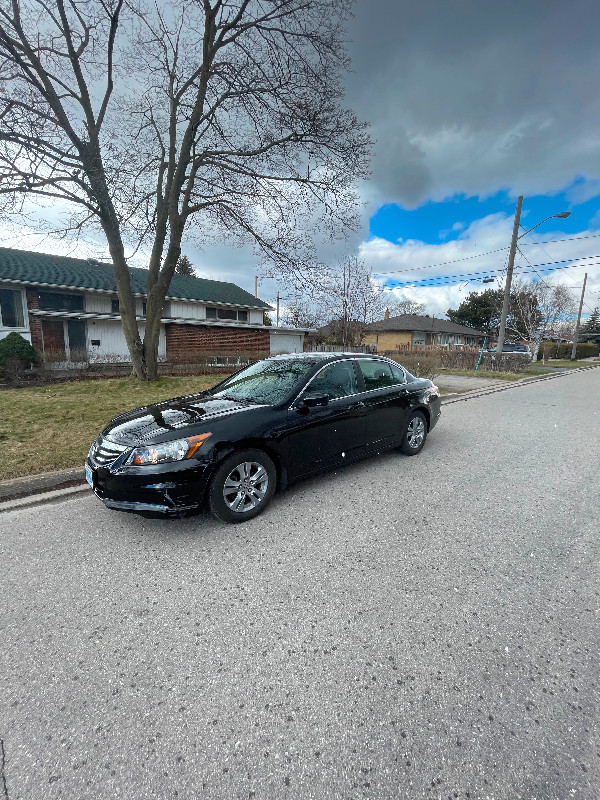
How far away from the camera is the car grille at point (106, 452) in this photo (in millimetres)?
3205

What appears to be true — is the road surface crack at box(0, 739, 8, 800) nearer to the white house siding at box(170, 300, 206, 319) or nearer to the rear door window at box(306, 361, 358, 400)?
the rear door window at box(306, 361, 358, 400)

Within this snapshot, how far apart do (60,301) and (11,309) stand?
2.11 metres

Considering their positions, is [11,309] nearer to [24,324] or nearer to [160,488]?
[24,324]

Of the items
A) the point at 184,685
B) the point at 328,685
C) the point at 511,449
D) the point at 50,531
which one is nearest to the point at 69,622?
the point at 184,685

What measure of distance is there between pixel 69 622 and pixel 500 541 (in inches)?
128

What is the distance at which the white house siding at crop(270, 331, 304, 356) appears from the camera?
26.5m

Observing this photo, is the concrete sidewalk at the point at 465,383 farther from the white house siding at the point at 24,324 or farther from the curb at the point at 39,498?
the white house siding at the point at 24,324

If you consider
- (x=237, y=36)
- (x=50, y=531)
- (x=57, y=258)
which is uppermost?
(x=237, y=36)

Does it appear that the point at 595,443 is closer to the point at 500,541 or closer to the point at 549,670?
the point at 500,541

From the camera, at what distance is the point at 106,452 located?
3.31 meters

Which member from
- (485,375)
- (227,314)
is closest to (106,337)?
(227,314)

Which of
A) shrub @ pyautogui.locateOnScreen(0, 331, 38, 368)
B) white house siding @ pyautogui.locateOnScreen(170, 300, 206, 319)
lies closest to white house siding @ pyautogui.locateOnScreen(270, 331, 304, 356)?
white house siding @ pyautogui.locateOnScreen(170, 300, 206, 319)

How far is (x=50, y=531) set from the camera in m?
3.22

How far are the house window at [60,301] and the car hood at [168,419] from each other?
18.4 meters
